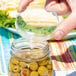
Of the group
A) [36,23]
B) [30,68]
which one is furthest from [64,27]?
[30,68]

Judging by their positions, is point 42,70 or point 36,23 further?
point 36,23

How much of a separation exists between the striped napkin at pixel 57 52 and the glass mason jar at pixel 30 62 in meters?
0.13

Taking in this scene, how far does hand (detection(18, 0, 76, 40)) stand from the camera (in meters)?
0.59

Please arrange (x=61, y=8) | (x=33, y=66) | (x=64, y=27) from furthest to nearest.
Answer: (x=61, y=8)
(x=64, y=27)
(x=33, y=66)

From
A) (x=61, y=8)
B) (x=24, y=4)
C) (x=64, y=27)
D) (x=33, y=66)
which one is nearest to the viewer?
(x=33, y=66)

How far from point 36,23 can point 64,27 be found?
0.29 feet

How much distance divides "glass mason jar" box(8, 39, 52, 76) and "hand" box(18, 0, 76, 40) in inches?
4.5

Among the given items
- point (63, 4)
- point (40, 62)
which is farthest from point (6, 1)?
point (40, 62)

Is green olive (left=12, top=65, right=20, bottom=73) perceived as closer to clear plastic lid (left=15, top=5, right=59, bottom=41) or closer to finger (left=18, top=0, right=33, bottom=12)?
clear plastic lid (left=15, top=5, right=59, bottom=41)

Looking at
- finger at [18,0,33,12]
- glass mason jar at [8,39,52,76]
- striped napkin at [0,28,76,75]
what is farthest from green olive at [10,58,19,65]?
finger at [18,0,33,12]

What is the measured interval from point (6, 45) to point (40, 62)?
34 centimetres

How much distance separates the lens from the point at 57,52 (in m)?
0.77

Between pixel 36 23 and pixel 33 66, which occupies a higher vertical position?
pixel 36 23

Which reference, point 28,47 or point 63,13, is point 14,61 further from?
point 63,13
